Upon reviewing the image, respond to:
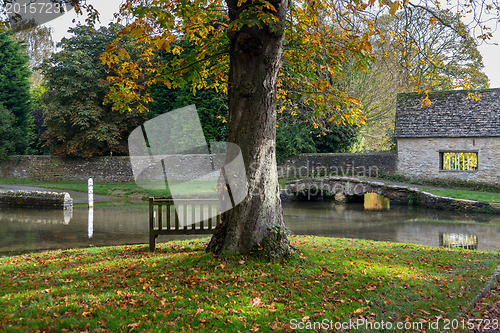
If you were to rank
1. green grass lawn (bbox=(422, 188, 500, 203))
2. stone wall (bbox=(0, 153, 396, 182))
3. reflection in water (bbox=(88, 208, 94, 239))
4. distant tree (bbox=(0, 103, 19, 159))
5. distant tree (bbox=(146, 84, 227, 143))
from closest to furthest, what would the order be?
1. reflection in water (bbox=(88, 208, 94, 239))
2. green grass lawn (bbox=(422, 188, 500, 203))
3. stone wall (bbox=(0, 153, 396, 182))
4. distant tree (bbox=(0, 103, 19, 159))
5. distant tree (bbox=(146, 84, 227, 143))

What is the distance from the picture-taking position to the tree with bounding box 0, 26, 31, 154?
31750mm

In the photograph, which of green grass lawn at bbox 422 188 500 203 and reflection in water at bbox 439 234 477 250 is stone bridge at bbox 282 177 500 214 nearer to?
green grass lawn at bbox 422 188 500 203

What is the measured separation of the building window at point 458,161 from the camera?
2350 cm

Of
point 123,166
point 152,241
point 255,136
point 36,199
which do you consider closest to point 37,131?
point 123,166

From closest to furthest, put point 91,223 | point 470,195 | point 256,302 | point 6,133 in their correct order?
Answer: point 256,302, point 91,223, point 470,195, point 6,133

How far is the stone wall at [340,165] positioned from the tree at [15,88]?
75.4 ft

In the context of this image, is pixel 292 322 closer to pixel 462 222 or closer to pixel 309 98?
pixel 309 98

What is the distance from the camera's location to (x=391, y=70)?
27500 mm

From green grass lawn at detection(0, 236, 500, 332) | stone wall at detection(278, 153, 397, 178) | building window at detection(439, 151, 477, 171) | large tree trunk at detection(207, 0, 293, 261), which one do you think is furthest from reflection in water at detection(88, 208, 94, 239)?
building window at detection(439, 151, 477, 171)

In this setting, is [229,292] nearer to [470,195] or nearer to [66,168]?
[470,195]

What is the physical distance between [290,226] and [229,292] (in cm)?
939

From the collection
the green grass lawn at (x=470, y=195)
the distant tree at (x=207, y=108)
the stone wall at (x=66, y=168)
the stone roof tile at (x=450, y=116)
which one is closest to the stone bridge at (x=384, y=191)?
the green grass lawn at (x=470, y=195)

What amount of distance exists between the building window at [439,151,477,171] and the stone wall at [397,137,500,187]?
1.06ft

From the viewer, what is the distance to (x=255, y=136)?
6.30 metres
